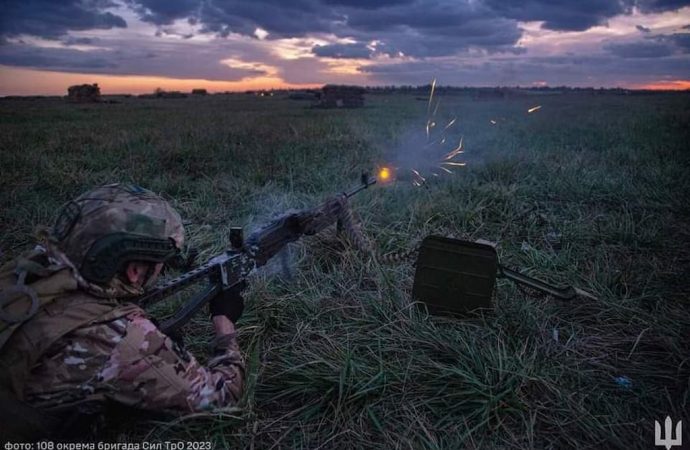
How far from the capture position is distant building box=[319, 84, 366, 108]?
34.3 meters

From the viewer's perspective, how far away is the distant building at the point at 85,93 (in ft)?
124

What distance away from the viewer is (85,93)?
38.1 metres

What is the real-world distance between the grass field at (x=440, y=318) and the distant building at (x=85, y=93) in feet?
107

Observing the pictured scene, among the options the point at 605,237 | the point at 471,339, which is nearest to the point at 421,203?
the point at 605,237

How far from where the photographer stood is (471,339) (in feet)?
11.1

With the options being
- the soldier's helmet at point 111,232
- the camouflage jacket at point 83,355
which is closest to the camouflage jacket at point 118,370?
the camouflage jacket at point 83,355

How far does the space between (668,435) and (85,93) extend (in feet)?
145

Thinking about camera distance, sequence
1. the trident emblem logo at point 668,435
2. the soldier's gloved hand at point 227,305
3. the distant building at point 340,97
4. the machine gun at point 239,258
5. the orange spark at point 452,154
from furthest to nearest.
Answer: the distant building at point 340,97
the orange spark at point 452,154
the soldier's gloved hand at point 227,305
the machine gun at point 239,258
the trident emblem logo at point 668,435

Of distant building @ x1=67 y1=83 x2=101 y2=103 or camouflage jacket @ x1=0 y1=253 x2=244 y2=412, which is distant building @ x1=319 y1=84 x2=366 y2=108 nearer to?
distant building @ x1=67 y1=83 x2=101 y2=103

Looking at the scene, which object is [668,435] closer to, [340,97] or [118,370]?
[118,370]

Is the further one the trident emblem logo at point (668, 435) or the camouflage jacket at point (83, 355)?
the trident emblem logo at point (668, 435)

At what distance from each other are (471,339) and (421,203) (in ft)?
11.6

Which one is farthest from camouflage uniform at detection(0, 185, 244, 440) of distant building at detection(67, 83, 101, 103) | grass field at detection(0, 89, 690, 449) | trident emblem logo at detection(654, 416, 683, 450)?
distant building at detection(67, 83, 101, 103)

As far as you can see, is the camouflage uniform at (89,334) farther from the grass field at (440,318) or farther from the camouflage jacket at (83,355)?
the grass field at (440,318)
